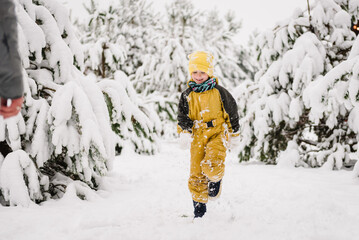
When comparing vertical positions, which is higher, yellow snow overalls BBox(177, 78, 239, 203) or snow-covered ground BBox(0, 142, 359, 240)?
yellow snow overalls BBox(177, 78, 239, 203)

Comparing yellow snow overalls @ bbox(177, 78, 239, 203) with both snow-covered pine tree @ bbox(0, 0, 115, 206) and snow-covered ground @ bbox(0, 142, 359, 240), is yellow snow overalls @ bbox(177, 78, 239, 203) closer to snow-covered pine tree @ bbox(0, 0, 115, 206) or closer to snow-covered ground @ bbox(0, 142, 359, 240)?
snow-covered ground @ bbox(0, 142, 359, 240)

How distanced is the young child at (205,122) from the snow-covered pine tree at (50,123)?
107 centimetres

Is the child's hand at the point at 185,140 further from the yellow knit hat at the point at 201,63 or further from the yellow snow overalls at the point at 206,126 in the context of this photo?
the yellow knit hat at the point at 201,63

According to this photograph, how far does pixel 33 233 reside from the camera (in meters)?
2.34

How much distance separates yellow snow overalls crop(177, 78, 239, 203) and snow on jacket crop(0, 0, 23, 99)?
204 centimetres

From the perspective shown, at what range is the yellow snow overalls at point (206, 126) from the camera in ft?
9.66

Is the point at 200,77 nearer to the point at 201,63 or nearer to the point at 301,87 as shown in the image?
the point at 201,63

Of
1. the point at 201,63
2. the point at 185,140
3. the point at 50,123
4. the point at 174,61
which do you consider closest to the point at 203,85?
the point at 201,63

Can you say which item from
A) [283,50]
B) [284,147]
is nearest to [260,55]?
[283,50]

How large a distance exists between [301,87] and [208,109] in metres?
3.36

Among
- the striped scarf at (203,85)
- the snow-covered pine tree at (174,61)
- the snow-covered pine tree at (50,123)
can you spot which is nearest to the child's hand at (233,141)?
the striped scarf at (203,85)

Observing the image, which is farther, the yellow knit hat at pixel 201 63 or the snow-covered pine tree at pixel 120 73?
the snow-covered pine tree at pixel 120 73

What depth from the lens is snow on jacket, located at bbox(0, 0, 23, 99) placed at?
3.84 ft

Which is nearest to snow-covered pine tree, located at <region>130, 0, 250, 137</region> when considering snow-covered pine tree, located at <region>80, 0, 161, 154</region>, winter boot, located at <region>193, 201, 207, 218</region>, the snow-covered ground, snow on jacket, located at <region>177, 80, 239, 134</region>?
snow-covered pine tree, located at <region>80, 0, 161, 154</region>
